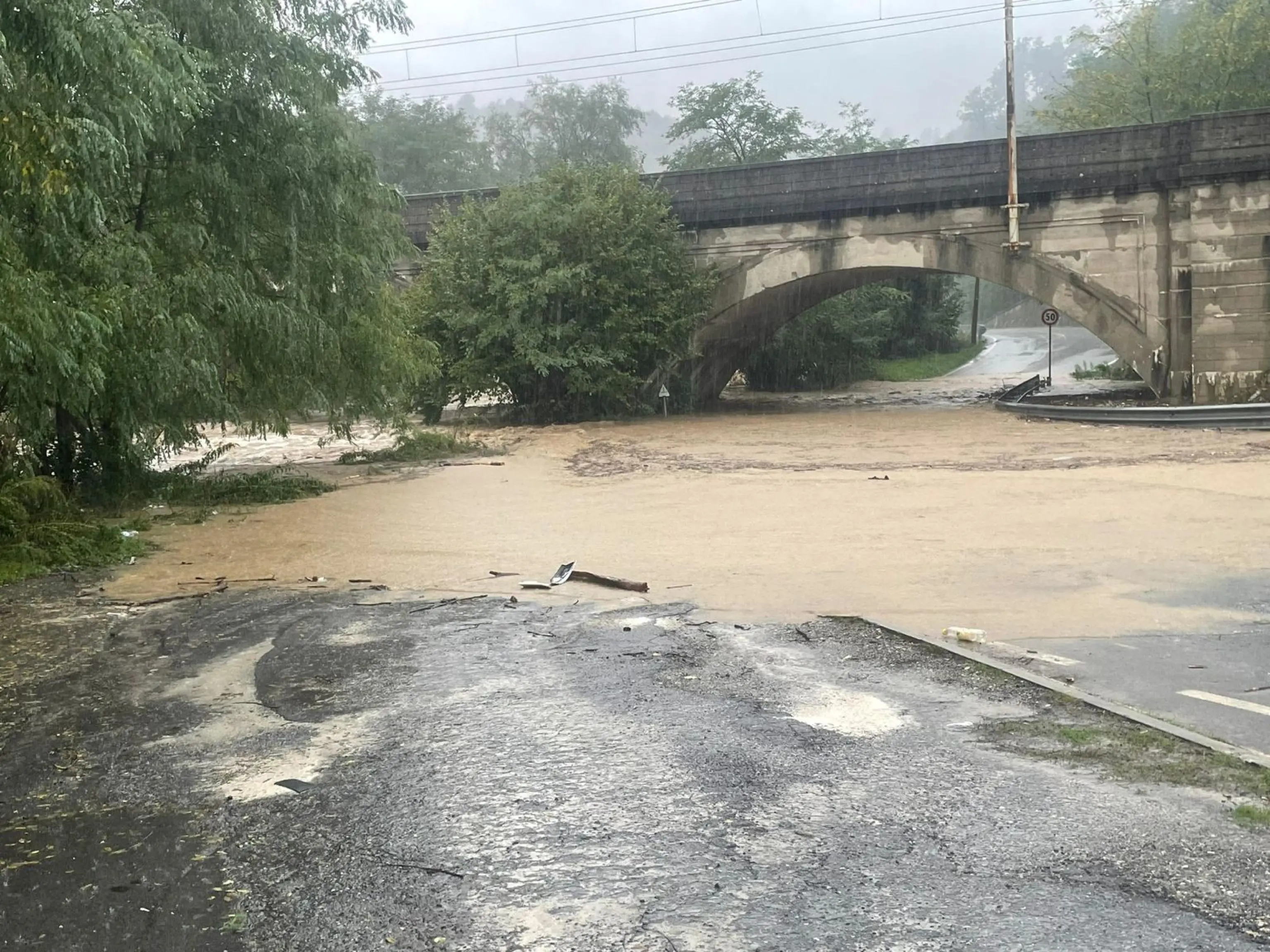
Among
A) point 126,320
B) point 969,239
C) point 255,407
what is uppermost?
point 969,239

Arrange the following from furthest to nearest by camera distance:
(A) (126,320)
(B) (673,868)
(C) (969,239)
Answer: (C) (969,239) → (A) (126,320) → (B) (673,868)

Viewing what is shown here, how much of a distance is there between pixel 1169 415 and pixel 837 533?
15.0m

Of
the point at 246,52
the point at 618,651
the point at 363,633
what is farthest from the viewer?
the point at 246,52

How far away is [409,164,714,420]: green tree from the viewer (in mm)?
28641

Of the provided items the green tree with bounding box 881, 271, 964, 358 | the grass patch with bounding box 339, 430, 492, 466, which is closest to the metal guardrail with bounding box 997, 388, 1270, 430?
the grass patch with bounding box 339, 430, 492, 466

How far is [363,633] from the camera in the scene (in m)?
8.54

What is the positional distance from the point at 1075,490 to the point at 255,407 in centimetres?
1063

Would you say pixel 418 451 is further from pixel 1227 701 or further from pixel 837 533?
pixel 1227 701

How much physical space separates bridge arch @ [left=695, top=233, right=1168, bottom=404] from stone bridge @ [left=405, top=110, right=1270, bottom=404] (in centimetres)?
4

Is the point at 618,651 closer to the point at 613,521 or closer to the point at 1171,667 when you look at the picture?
the point at 1171,667

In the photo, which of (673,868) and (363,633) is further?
(363,633)

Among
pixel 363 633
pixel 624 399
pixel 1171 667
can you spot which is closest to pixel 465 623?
pixel 363 633

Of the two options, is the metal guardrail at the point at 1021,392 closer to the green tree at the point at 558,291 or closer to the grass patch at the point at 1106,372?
the grass patch at the point at 1106,372

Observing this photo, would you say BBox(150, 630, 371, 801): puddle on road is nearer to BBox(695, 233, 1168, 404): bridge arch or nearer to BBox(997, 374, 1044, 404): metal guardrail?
BBox(695, 233, 1168, 404): bridge arch
